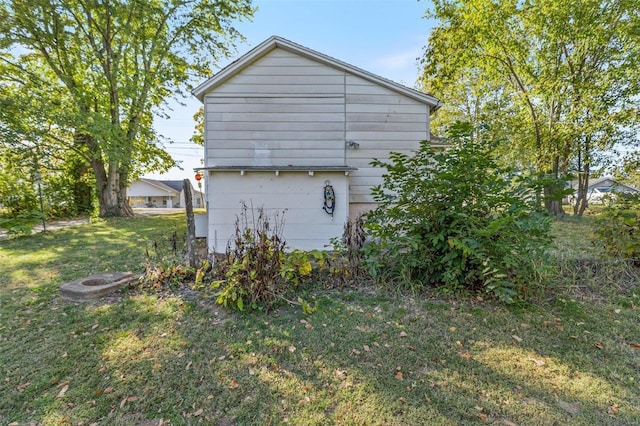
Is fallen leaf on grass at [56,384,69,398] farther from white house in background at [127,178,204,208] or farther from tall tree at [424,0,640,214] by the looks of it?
white house in background at [127,178,204,208]

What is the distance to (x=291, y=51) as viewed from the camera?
7180mm

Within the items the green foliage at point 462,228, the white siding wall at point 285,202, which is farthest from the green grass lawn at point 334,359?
the white siding wall at point 285,202

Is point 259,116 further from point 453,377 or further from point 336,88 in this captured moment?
point 453,377

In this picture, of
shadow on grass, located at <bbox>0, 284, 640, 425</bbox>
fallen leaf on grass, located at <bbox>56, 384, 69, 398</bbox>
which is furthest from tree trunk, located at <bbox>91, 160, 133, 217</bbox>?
fallen leaf on grass, located at <bbox>56, 384, 69, 398</bbox>

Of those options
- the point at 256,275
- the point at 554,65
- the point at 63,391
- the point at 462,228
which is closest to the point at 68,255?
the point at 63,391

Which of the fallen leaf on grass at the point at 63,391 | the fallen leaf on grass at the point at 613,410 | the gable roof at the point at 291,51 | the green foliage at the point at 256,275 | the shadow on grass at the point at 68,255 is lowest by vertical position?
the fallen leaf on grass at the point at 63,391

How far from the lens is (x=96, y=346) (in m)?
3.04

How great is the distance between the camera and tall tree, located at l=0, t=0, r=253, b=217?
1086 cm

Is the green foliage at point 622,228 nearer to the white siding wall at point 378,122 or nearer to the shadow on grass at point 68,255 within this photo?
the white siding wall at point 378,122

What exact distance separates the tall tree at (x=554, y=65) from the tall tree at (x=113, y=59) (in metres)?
9.70

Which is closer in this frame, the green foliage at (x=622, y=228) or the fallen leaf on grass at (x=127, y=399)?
the fallen leaf on grass at (x=127, y=399)

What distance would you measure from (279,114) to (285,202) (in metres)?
2.30

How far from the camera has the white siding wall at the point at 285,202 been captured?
6605 mm

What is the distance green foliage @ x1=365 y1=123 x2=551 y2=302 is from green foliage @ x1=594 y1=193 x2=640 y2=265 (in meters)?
1.74
